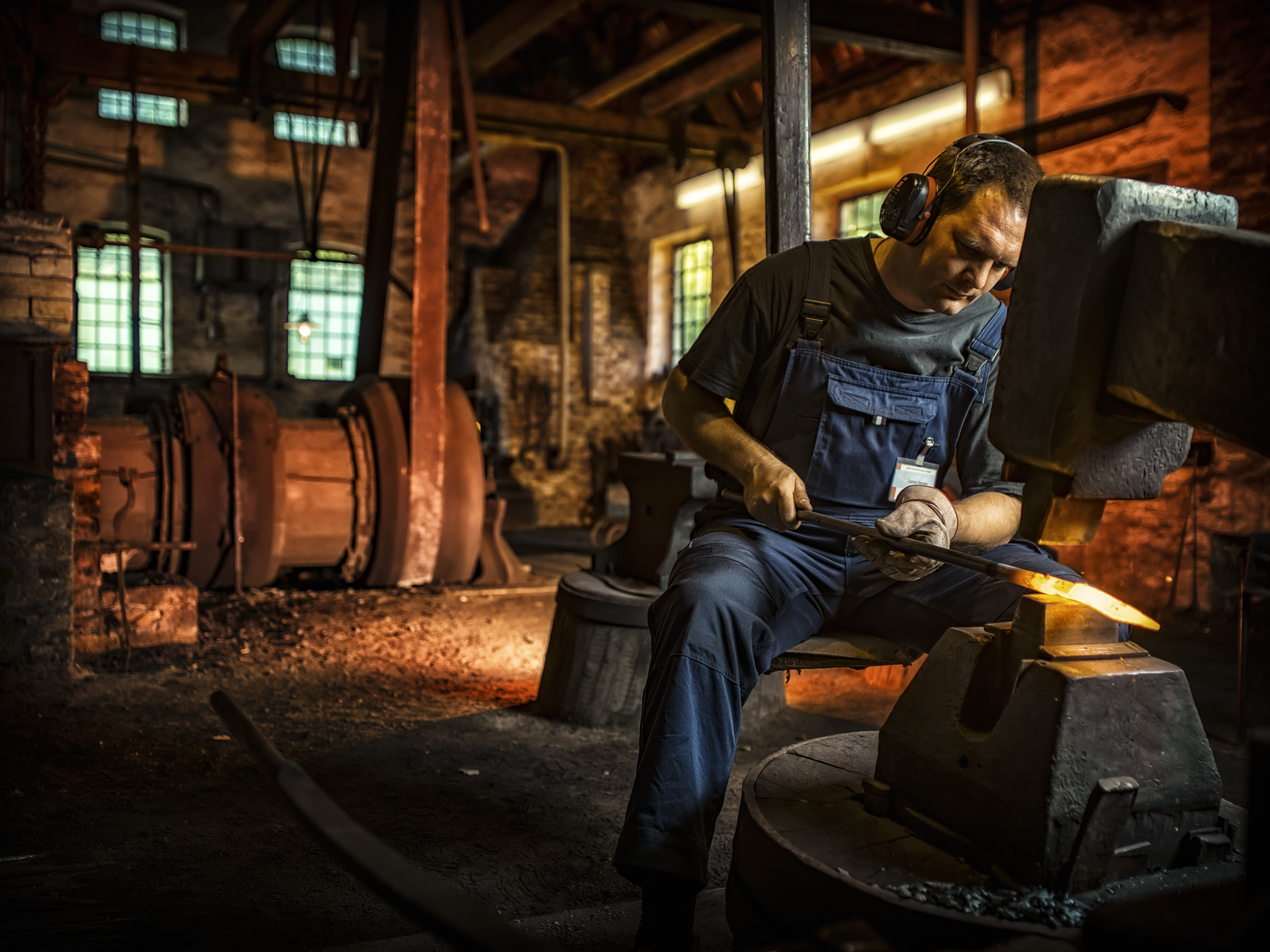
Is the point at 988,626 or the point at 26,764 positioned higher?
the point at 988,626

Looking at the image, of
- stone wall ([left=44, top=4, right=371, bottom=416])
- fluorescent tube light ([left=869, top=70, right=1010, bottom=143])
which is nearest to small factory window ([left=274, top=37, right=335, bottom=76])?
stone wall ([left=44, top=4, right=371, bottom=416])

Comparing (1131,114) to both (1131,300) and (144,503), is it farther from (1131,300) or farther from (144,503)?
(144,503)


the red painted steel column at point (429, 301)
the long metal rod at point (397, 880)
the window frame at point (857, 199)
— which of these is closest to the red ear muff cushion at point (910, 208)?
the long metal rod at point (397, 880)

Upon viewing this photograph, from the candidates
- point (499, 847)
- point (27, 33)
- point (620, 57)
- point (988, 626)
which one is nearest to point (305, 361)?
point (620, 57)

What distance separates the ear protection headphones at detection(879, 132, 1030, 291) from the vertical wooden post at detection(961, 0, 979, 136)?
201 inches

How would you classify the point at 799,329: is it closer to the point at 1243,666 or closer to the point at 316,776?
the point at 316,776

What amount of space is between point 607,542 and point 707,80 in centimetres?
569

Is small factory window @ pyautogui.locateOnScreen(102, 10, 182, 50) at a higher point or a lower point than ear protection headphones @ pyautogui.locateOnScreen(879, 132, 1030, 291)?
higher

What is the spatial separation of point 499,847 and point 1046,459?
178 centimetres

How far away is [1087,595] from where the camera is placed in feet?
5.02

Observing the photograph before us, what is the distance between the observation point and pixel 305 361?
13.3 m

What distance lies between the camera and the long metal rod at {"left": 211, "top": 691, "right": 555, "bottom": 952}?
1.01m

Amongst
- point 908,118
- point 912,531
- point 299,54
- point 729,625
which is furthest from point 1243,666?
point 299,54

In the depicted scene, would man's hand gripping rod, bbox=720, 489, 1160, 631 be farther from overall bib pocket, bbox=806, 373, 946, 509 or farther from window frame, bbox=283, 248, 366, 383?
window frame, bbox=283, 248, 366, 383
